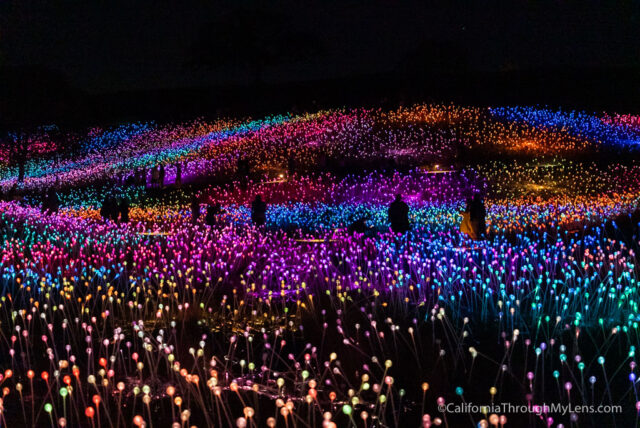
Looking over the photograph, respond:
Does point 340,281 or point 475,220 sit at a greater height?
point 475,220

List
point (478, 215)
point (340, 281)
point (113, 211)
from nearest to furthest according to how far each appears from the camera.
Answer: point (340, 281)
point (478, 215)
point (113, 211)

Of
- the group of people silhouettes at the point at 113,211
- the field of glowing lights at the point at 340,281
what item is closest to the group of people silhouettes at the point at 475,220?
the field of glowing lights at the point at 340,281

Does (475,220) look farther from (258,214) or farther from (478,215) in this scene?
(258,214)

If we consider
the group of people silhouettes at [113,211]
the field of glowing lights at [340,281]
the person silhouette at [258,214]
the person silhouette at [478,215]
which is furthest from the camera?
the group of people silhouettes at [113,211]

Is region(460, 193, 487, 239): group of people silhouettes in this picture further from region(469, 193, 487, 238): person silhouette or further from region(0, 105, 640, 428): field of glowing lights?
region(0, 105, 640, 428): field of glowing lights

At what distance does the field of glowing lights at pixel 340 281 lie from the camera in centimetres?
579

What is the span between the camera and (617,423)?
514 centimetres

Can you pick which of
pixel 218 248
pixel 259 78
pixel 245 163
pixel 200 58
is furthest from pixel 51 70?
pixel 218 248

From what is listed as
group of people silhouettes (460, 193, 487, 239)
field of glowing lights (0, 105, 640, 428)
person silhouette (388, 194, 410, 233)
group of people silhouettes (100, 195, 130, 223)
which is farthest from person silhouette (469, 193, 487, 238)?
group of people silhouettes (100, 195, 130, 223)

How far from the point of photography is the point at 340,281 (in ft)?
34.3

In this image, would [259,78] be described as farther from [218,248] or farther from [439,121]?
[218,248]

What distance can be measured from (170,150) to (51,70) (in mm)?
12737

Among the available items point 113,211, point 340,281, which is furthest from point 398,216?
point 113,211

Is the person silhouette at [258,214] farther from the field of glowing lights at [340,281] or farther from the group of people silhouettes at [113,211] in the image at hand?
the group of people silhouettes at [113,211]
